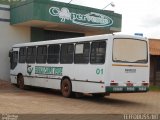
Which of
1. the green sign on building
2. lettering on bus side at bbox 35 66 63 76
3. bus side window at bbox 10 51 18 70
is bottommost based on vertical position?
lettering on bus side at bbox 35 66 63 76

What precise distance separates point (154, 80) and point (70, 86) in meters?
14.8

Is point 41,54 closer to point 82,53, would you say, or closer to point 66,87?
point 66,87

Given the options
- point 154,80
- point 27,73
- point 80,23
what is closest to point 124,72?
point 27,73

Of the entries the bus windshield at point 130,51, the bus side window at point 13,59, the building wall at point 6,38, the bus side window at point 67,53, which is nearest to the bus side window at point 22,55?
the bus side window at point 13,59

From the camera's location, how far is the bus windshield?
16906mm

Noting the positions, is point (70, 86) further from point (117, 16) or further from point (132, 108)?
point (117, 16)

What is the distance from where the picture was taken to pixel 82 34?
99.1 ft

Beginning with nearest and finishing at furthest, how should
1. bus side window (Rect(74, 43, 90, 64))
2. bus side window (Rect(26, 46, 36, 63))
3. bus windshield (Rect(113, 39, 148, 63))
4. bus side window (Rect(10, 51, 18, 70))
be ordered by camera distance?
1. bus windshield (Rect(113, 39, 148, 63))
2. bus side window (Rect(74, 43, 90, 64))
3. bus side window (Rect(26, 46, 36, 63))
4. bus side window (Rect(10, 51, 18, 70))

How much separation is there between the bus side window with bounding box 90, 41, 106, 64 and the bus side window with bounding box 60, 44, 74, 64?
177cm

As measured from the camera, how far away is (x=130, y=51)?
17.3 m

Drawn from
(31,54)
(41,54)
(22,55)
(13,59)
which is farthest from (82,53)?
(13,59)

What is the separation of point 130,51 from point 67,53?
11.3ft

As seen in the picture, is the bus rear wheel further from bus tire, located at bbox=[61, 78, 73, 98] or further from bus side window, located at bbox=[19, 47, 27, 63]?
bus tire, located at bbox=[61, 78, 73, 98]

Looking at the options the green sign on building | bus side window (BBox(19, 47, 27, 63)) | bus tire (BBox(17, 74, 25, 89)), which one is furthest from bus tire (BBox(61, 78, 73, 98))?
the green sign on building
